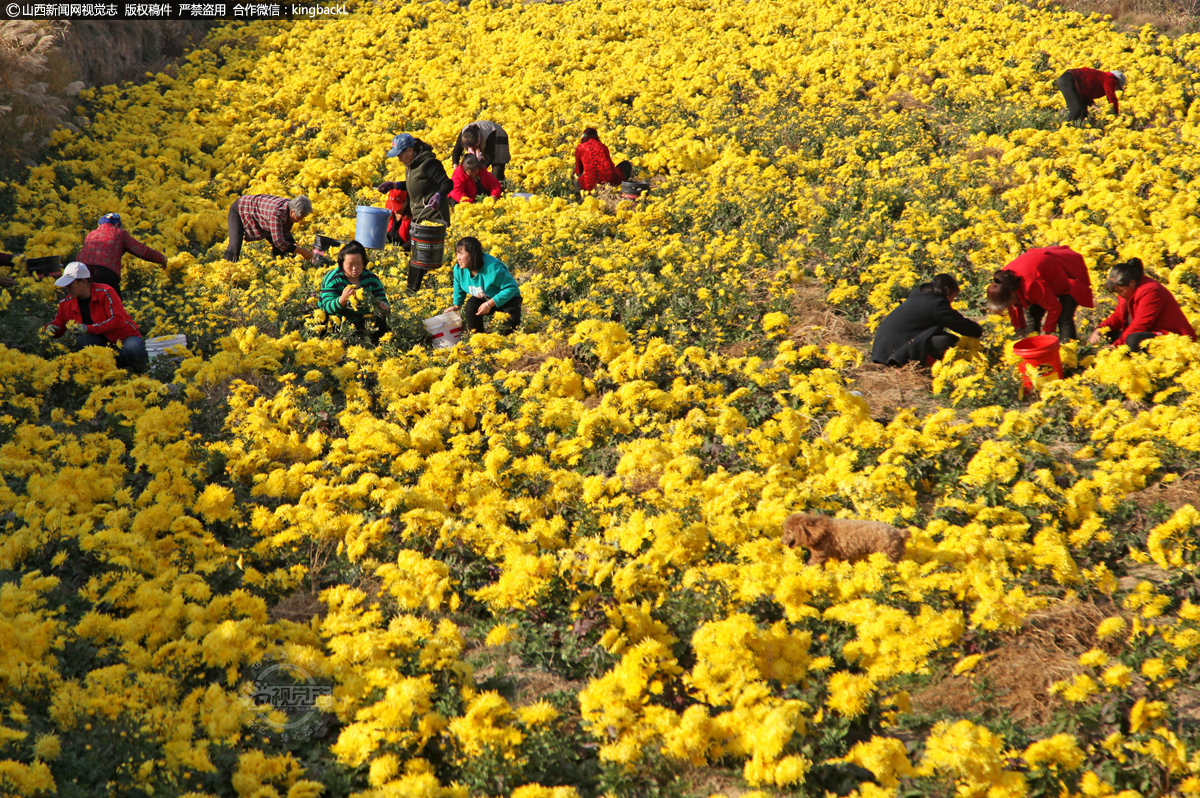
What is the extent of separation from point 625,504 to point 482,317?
3.08m

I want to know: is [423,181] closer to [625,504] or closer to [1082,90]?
[625,504]

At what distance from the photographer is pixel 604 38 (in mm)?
15375

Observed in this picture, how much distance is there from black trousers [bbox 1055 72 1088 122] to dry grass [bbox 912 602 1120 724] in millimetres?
8804

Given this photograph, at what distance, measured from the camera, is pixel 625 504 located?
4.94 m

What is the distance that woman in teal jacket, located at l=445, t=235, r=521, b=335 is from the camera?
7.14m

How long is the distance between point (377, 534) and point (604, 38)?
13208 mm

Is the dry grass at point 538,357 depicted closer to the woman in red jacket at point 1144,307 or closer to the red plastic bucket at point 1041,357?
the red plastic bucket at point 1041,357

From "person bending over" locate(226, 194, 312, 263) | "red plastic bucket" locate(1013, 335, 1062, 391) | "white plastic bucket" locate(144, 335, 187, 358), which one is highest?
"person bending over" locate(226, 194, 312, 263)

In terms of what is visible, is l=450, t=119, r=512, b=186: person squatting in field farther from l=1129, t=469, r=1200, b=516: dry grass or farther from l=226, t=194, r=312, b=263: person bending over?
l=1129, t=469, r=1200, b=516: dry grass

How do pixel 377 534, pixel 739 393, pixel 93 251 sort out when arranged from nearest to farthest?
pixel 377 534 → pixel 739 393 → pixel 93 251

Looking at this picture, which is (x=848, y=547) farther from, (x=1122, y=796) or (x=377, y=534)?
(x=377, y=534)

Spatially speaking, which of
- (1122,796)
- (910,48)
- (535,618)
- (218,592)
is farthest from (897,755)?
(910,48)

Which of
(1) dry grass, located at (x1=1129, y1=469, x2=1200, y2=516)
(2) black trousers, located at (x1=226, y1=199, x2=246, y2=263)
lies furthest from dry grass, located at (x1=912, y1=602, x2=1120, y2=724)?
(2) black trousers, located at (x1=226, y1=199, x2=246, y2=263)

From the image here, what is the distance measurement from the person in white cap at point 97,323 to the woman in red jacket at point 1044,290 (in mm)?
6930
